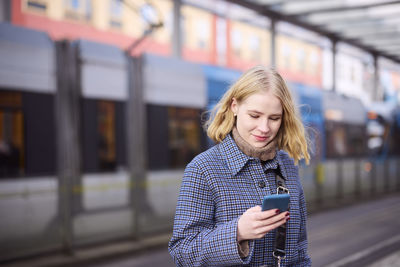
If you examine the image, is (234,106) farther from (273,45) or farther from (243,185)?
(273,45)

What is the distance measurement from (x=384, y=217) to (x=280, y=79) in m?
10.2

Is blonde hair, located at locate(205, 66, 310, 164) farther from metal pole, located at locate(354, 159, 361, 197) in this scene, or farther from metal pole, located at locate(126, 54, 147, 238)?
metal pole, located at locate(354, 159, 361, 197)

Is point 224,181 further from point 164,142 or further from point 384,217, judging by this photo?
point 384,217

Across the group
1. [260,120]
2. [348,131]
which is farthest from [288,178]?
[348,131]

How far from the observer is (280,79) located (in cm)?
174

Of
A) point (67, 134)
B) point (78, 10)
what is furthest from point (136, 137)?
point (78, 10)

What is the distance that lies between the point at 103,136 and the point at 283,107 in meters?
6.08

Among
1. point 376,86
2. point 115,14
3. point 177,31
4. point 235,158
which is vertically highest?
point 115,14

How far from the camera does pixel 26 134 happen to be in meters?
6.42

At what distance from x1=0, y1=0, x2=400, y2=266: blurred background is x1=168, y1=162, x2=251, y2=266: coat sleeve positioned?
0.73m

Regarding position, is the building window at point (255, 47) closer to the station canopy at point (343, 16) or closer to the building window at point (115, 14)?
the station canopy at point (343, 16)

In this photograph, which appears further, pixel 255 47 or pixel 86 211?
pixel 255 47

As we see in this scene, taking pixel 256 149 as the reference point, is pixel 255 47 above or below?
above

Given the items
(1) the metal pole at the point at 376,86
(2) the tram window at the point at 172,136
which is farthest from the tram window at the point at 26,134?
(1) the metal pole at the point at 376,86
